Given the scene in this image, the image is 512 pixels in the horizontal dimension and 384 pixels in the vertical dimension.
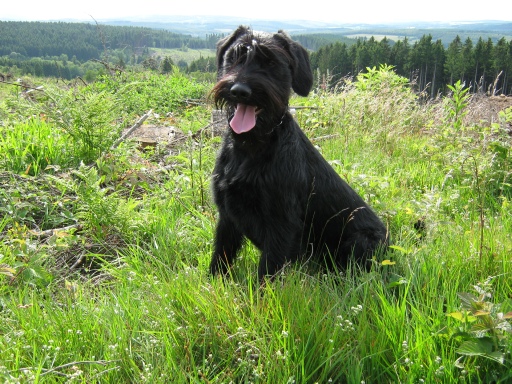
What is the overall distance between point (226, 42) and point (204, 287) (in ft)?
5.82

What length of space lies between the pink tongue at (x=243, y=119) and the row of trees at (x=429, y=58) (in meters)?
57.1

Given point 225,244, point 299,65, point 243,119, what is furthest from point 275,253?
point 299,65

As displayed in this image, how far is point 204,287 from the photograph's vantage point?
7.29 ft

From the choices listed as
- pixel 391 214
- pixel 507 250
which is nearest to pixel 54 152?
pixel 391 214

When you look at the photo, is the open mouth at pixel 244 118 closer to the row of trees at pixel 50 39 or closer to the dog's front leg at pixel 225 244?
the dog's front leg at pixel 225 244

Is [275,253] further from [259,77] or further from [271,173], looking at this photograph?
[259,77]

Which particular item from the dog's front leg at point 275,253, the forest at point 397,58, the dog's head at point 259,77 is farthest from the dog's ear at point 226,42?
the forest at point 397,58

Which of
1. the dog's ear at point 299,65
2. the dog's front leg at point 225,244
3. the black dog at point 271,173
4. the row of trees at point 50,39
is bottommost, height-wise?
the dog's front leg at point 225,244

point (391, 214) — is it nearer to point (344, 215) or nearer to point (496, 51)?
point (344, 215)

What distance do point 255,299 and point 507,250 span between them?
1.69 meters

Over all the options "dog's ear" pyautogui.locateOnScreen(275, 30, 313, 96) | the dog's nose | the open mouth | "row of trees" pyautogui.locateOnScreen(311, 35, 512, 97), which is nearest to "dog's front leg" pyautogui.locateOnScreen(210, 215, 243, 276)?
the open mouth

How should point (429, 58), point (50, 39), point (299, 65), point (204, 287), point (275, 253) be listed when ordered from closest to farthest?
point (204, 287) → point (275, 253) → point (299, 65) → point (429, 58) → point (50, 39)

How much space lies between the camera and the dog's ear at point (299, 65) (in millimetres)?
2797

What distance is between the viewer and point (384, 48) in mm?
65188
